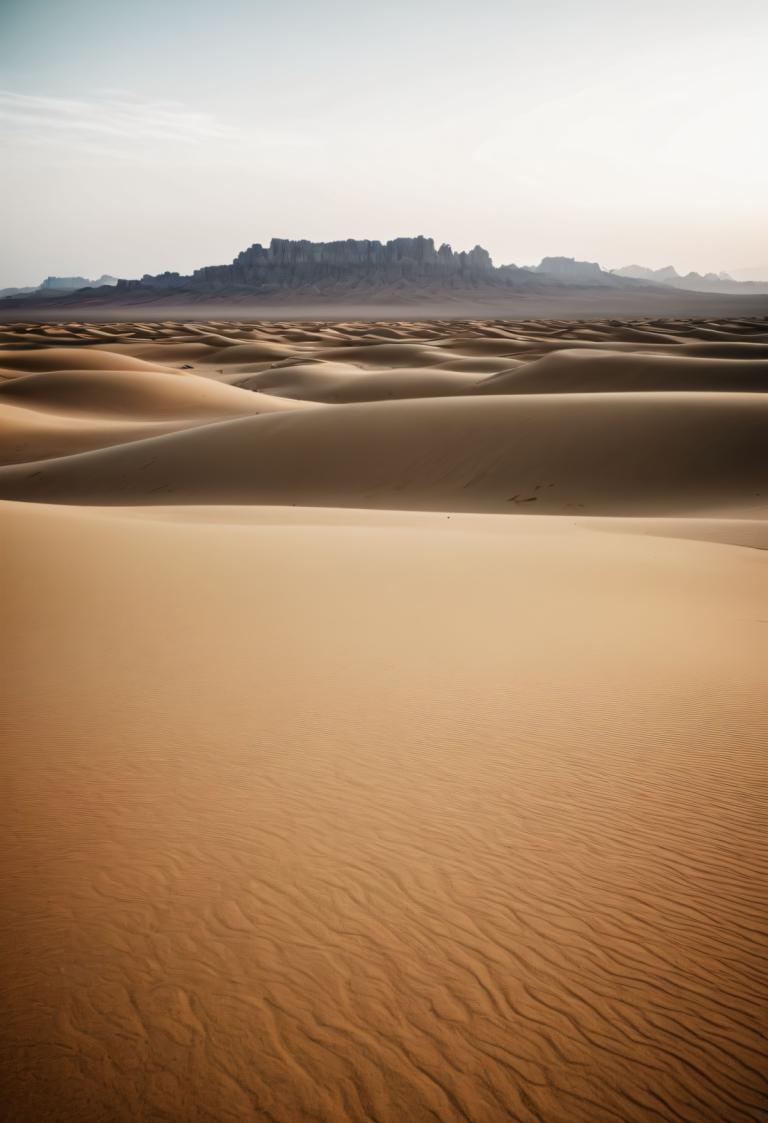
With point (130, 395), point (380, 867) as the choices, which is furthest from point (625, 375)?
point (380, 867)

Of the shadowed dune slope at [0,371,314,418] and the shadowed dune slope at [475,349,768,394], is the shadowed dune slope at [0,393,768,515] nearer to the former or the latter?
the shadowed dune slope at [475,349,768,394]

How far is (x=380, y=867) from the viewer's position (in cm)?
356

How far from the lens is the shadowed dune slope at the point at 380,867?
2520mm

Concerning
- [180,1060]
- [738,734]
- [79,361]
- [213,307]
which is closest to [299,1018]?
[180,1060]

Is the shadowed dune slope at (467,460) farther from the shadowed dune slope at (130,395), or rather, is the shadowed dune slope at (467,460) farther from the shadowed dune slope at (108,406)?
the shadowed dune slope at (130,395)

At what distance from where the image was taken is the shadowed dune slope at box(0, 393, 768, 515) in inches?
701

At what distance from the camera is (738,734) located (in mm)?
5078

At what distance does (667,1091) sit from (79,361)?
44.0 m

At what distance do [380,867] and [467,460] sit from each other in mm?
16884

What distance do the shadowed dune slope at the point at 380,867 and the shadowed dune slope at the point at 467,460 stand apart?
35.4 ft

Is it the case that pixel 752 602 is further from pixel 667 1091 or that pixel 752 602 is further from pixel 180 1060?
pixel 180 1060

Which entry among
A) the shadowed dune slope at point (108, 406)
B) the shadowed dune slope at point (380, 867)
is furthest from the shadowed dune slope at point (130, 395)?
the shadowed dune slope at point (380, 867)

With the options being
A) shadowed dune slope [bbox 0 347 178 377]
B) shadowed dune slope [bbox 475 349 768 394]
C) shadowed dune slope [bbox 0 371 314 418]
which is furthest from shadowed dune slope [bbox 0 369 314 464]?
shadowed dune slope [bbox 475 349 768 394]

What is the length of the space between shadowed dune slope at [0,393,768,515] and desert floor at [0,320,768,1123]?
670 centimetres
